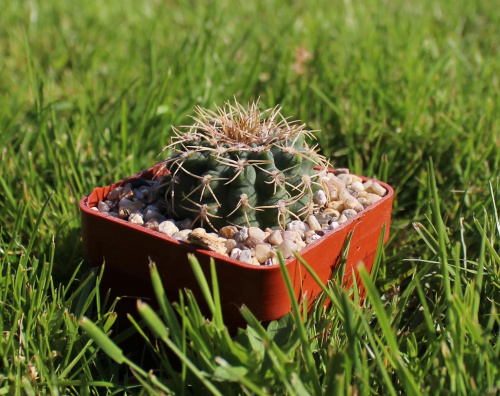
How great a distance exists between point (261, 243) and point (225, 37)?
1.97 meters

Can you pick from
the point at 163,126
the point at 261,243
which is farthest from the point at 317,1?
the point at 261,243

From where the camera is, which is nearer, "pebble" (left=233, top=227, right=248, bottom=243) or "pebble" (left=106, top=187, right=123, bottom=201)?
"pebble" (left=233, top=227, right=248, bottom=243)

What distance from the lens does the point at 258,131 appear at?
4.87 ft

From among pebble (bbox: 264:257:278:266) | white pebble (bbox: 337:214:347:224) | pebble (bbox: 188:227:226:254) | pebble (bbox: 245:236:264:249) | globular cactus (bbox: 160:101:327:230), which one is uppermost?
globular cactus (bbox: 160:101:327:230)

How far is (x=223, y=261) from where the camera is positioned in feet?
4.10

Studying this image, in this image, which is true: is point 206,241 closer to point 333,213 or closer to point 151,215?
point 151,215

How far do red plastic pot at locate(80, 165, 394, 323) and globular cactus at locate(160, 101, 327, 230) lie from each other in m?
0.11

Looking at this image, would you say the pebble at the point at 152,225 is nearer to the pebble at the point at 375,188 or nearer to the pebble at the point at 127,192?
the pebble at the point at 127,192

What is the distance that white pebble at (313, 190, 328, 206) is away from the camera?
1.52 meters

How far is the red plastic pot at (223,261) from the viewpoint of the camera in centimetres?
125

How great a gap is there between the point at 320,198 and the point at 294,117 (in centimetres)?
96

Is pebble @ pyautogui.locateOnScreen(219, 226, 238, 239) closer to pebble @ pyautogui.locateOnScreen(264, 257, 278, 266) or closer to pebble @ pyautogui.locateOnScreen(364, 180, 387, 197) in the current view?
pebble @ pyautogui.locateOnScreen(264, 257, 278, 266)

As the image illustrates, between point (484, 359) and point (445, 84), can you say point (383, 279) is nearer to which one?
point (484, 359)

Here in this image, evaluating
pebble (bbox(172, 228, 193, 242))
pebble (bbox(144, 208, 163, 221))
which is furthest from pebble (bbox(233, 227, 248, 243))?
pebble (bbox(144, 208, 163, 221))
